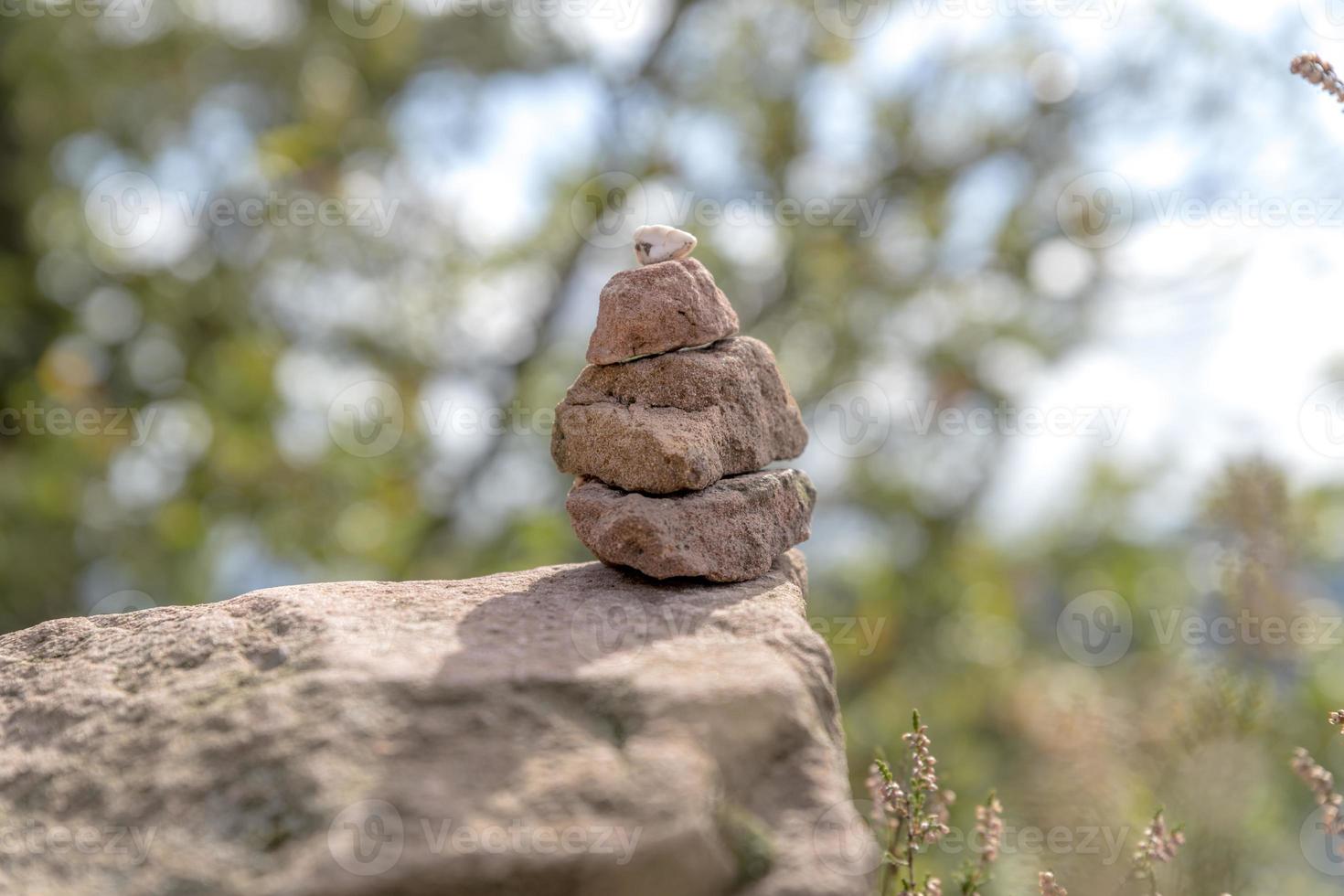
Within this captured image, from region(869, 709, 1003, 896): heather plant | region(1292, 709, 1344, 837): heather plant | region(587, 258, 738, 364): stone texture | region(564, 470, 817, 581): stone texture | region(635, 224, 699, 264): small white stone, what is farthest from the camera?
region(635, 224, 699, 264): small white stone

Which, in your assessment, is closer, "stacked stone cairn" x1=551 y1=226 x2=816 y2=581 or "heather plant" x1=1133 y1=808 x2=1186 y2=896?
"heather plant" x1=1133 y1=808 x2=1186 y2=896

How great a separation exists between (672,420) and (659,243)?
60 centimetres

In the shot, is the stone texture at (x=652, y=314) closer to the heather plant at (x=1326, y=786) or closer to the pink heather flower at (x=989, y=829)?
the pink heather flower at (x=989, y=829)

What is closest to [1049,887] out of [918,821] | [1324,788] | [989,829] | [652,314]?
[989,829]

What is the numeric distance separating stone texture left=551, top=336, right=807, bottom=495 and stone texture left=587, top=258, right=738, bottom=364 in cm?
6

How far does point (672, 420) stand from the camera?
2926 mm

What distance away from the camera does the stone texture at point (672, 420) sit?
2.87 m

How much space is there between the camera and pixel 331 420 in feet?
29.4

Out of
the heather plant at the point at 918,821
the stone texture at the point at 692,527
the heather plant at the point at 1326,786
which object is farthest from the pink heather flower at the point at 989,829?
the stone texture at the point at 692,527

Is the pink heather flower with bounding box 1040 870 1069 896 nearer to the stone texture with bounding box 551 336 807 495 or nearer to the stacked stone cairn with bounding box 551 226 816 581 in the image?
the stacked stone cairn with bounding box 551 226 816 581

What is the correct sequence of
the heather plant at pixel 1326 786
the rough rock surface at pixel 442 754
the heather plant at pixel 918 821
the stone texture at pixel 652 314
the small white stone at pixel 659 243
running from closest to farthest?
the rough rock surface at pixel 442 754 → the heather plant at pixel 1326 786 → the heather plant at pixel 918 821 → the stone texture at pixel 652 314 → the small white stone at pixel 659 243

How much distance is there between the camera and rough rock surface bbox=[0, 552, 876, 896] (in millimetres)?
1851

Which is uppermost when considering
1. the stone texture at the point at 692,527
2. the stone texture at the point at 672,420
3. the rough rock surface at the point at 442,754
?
the stone texture at the point at 672,420

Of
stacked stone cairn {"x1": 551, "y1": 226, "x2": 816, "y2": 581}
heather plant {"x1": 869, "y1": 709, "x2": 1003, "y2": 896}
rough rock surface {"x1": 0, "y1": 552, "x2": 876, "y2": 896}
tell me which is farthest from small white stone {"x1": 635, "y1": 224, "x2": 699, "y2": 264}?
heather plant {"x1": 869, "y1": 709, "x2": 1003, "y2": 896}
